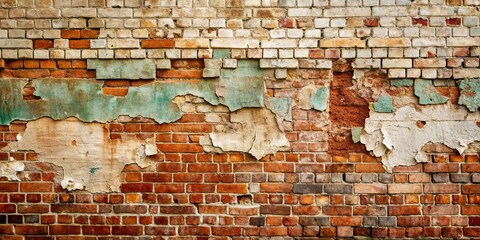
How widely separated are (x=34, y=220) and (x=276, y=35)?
2.22 metres

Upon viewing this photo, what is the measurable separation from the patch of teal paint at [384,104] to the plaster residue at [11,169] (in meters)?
2.63

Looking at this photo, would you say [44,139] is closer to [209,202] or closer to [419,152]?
[209,202]

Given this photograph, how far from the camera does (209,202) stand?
3092 millimetres

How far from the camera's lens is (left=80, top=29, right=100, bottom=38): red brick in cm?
308

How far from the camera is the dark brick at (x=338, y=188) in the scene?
308 cm

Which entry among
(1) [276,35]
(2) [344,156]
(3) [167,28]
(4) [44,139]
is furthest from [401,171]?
(4) [44,139]

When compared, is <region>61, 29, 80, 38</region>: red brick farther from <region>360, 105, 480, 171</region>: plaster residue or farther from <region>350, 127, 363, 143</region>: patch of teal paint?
<region>360, 105, 480, 171</region>: plaster residue

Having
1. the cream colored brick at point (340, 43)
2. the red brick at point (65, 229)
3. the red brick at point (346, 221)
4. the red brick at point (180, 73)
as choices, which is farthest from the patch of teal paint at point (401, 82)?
the red brick at point (65, 229)

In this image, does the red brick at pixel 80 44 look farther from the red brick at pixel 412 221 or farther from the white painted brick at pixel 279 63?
the red brick at pixel 412 221

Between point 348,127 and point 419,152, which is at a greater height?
point 348,127

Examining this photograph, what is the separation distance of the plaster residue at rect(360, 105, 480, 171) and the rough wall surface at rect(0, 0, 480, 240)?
0.03ft

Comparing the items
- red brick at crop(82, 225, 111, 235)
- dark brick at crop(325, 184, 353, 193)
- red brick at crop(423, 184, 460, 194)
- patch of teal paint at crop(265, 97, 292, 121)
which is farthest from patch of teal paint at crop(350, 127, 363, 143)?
red brick at crop(82, 225, 111, 235)

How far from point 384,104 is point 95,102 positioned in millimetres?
2102

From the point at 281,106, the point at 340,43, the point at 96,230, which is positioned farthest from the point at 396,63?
the point at 96,230
